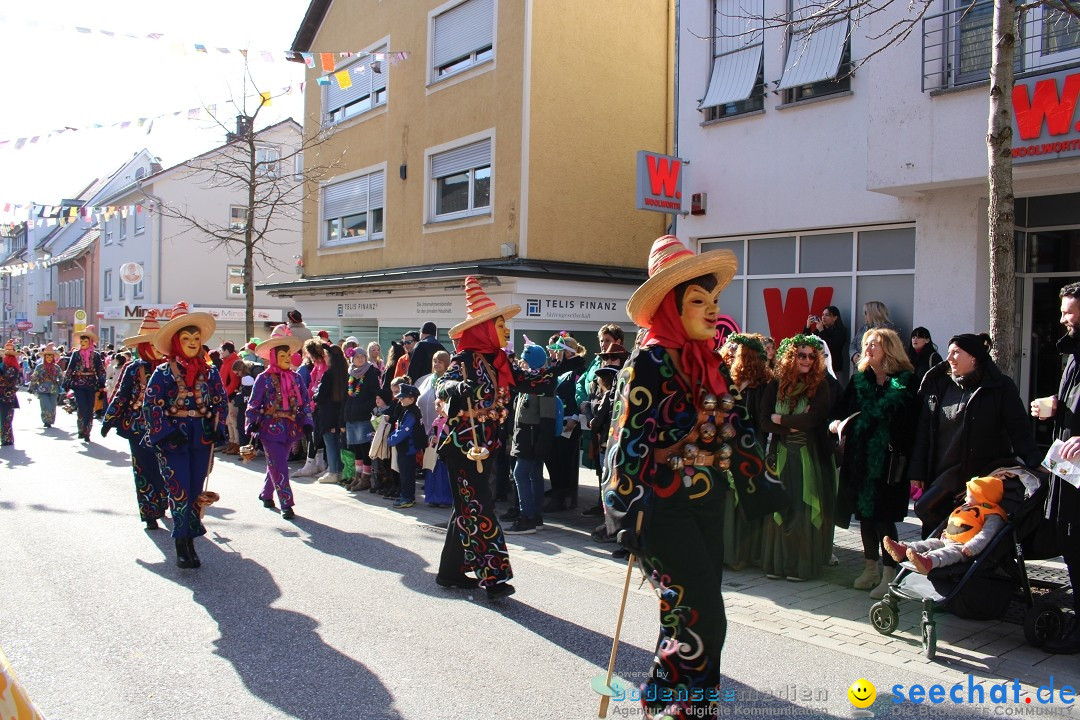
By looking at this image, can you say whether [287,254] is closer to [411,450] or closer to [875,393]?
[411,450]

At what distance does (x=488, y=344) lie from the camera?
6277 mm

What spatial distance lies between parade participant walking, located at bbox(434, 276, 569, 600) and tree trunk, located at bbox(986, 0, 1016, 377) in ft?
12.1

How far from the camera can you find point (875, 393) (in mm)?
6066

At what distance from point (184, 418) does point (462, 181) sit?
11361 mm

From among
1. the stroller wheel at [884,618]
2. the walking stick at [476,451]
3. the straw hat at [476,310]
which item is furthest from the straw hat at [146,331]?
the stroller wheel at [884,618]

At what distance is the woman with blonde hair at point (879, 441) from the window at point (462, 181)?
11409 mm

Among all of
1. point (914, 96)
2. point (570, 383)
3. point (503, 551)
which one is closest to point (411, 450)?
point (570, 383)

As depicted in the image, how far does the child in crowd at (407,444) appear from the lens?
973 cm

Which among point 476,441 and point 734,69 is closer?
point 476,441

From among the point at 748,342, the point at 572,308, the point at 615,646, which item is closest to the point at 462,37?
the point at 572,308

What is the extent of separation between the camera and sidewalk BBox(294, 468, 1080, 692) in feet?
15.7

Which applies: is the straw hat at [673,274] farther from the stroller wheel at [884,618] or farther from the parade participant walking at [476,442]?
the stroller wheel at [884,618]

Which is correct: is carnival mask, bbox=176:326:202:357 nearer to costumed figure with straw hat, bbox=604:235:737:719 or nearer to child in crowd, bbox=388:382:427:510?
child in crowd, bbox=388:382:427:510

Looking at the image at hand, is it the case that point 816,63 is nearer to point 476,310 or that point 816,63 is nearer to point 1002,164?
point 1002,164
